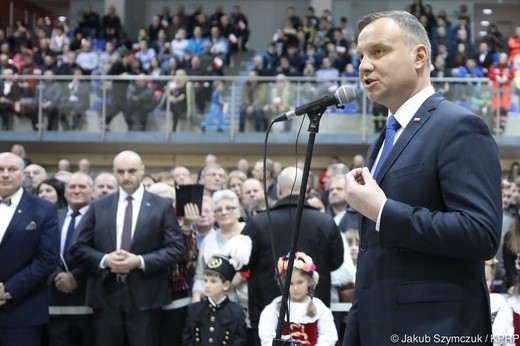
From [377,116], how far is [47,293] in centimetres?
905

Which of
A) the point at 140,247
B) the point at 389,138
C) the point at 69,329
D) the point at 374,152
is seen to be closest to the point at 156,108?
the point at 69,329

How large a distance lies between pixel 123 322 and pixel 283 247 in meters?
1.33

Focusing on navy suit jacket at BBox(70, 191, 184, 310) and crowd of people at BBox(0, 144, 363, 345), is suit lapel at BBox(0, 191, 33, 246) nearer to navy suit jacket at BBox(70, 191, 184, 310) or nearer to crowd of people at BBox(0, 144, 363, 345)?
crowd of people at BBox(0, 144, 363, 345)

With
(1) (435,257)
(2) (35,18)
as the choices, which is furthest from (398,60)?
(2) (35,18)

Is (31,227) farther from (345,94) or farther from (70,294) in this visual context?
(345,94)

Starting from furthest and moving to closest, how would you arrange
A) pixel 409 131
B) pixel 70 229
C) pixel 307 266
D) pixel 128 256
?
pixel 70 229 → pixel 128 256 → pixel 307 266 → pixel 409 131

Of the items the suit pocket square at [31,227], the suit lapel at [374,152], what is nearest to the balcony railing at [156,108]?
the suit pocket square at [31,227]

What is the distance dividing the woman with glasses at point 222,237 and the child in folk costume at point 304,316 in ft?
2.53

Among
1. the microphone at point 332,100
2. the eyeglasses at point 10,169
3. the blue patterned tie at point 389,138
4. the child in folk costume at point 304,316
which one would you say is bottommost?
the child in folk costume at point 304,316

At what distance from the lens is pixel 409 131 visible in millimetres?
2898

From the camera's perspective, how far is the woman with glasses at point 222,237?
6.61 metres

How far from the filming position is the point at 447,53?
18125 mm

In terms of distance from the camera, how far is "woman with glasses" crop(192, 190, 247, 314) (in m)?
6.61

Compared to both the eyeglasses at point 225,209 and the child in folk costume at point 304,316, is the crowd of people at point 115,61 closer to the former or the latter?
the eyeglasses at point 225,209
